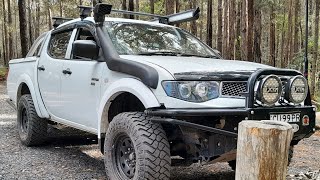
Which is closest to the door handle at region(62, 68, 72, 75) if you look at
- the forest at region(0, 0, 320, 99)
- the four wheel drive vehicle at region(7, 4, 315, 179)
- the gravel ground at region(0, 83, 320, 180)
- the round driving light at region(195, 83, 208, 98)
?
the four wheel drive vehicle at region(7, 4, 315, 179)

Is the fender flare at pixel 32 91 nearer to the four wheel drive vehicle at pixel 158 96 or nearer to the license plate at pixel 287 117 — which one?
the four wheel drive vehicle at pixel 158 96

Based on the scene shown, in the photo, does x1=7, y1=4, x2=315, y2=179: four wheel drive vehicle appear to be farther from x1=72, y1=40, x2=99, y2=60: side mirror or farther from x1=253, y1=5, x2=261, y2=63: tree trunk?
x1=253, y1=5, x2=261, y2=63: tree trunk

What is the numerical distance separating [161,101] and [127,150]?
778 millimetres

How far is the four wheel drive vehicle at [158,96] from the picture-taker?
11.9ft

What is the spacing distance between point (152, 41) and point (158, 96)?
154 centimetres

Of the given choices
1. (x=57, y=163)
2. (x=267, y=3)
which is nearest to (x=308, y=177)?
(x=57, y=163)

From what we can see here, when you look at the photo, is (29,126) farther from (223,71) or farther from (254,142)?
(254,142)

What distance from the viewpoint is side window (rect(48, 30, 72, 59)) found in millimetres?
5963

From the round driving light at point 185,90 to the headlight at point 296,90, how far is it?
0.93m

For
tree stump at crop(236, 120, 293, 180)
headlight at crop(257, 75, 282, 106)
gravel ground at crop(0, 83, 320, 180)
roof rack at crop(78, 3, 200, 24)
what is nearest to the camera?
tree stump at crop(236, 120, 293, 180)

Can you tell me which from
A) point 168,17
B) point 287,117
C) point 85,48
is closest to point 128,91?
point 85,48

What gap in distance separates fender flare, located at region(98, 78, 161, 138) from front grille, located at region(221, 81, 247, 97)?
2.08 ft

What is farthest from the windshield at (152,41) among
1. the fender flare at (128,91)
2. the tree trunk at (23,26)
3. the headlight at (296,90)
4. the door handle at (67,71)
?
the tree trunk at (23,26)

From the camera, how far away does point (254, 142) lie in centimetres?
252
